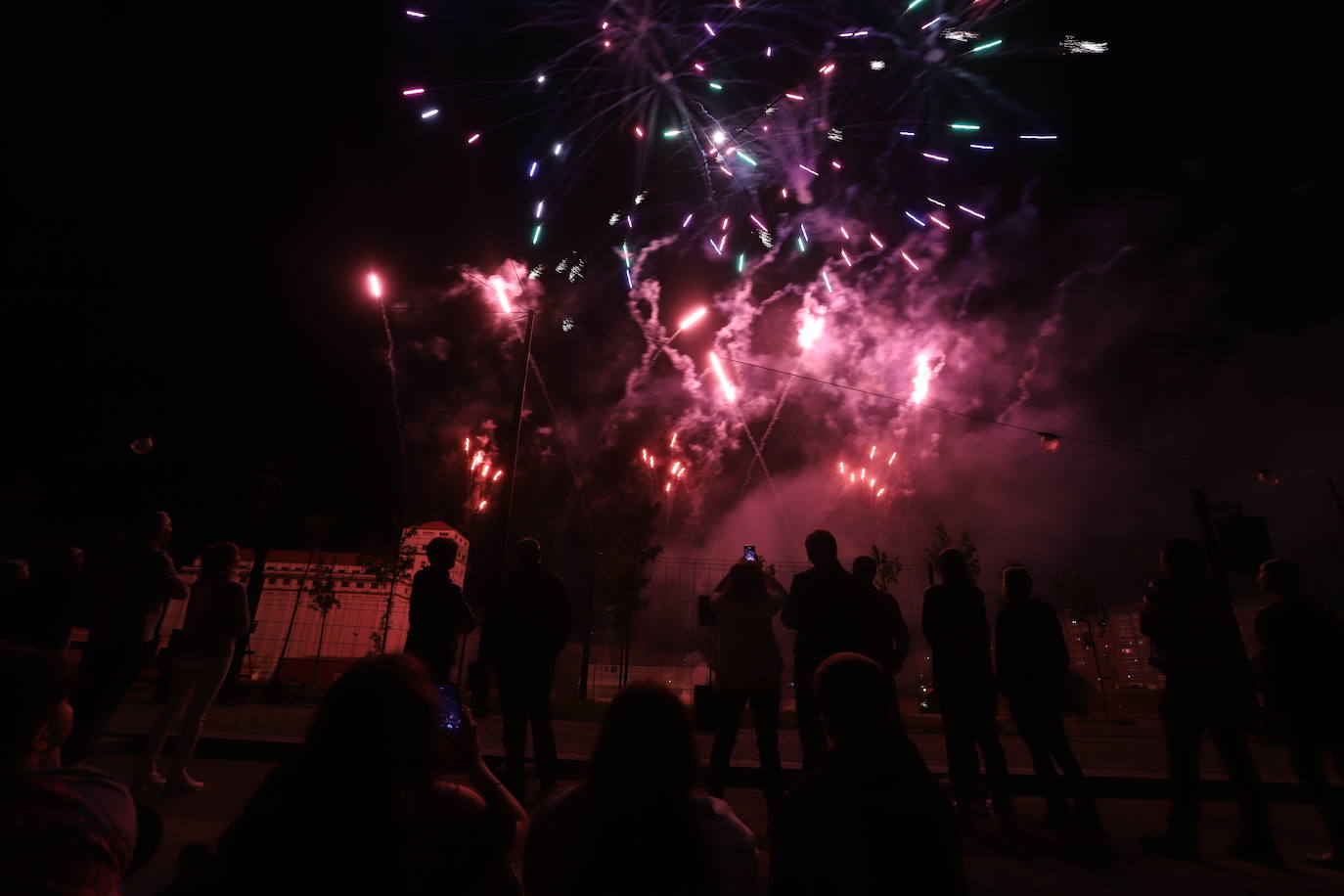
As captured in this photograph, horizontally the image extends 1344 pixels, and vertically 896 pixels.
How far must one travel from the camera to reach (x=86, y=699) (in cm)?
466

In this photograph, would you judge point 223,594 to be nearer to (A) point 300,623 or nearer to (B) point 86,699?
(B) point 86,699

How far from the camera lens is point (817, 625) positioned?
188 inches

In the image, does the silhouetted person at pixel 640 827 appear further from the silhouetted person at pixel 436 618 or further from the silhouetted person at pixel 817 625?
the silhouetted person at pixel 436 618

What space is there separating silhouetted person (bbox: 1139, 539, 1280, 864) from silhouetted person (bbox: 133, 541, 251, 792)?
671cm

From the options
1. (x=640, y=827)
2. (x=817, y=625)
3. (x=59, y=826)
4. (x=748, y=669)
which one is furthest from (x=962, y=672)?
(x=59, y=826)

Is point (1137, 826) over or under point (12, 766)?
under

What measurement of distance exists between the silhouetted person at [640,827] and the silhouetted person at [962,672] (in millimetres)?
3770

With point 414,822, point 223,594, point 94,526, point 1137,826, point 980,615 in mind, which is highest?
point 94,526

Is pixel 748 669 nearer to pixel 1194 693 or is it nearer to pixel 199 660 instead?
pixel 1194 693

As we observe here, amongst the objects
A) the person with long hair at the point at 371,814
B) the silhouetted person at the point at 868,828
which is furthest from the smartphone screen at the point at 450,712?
the silhouetted person at the point at 868,828

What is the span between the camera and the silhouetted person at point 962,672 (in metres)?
4.96

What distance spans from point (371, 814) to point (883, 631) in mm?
4207

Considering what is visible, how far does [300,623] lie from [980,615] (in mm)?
31928

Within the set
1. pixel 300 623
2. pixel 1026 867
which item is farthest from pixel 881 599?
pixel 300 623
